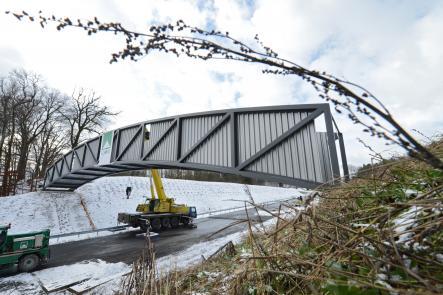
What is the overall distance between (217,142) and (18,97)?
30.1m

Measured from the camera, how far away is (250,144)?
8.38 meters

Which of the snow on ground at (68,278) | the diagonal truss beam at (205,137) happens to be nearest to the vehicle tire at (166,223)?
the snow on ground at (68,278)

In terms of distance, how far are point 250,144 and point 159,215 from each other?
1100 cm

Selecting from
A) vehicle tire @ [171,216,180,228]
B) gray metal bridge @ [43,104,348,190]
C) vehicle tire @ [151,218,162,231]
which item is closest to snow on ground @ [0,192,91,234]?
vehicle tire @ [151,218,162,231]

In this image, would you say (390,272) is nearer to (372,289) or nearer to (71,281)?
(372,289)

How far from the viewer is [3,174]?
22.9 meters

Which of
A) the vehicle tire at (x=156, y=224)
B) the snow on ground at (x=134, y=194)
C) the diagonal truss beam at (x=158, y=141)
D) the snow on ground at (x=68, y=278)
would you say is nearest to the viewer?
the snow on ground at (x=68, y=278)

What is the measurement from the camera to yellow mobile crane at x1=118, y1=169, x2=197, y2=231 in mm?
15625

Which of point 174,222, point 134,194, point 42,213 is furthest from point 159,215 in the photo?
point 134,194

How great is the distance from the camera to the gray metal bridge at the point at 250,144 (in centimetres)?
696

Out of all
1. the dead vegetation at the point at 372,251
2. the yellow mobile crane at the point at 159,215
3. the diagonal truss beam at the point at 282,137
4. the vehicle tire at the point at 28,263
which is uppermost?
the diagonal truss beam at the point at 282,137

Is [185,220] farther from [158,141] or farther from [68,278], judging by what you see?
[68,278]

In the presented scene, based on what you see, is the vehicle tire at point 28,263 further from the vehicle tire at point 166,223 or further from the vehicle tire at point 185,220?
the vehicle tire at point 185,220

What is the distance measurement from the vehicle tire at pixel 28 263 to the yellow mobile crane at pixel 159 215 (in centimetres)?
713
